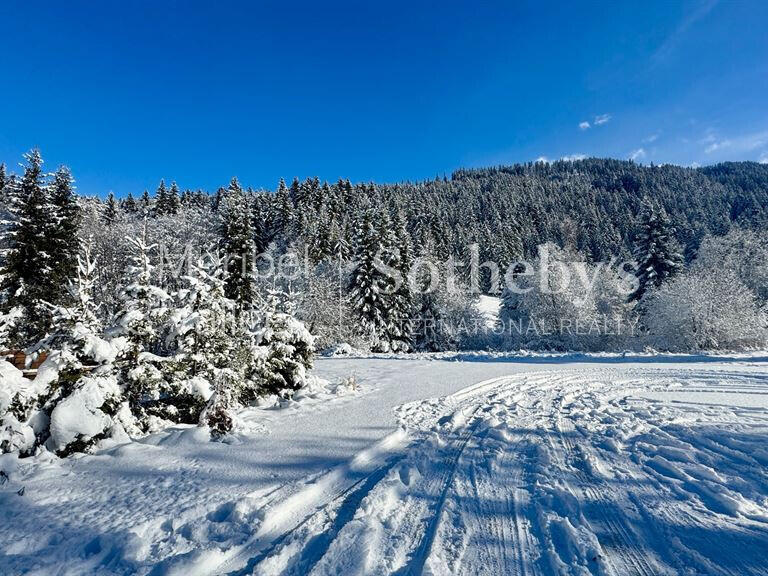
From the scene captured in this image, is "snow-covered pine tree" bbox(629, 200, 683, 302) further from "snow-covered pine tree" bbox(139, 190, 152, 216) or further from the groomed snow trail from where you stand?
"snow-covered pine tree" bbox(139, 190, 152, 216)

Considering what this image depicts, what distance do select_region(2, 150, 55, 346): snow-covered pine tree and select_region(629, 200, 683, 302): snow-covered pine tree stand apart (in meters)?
41.3

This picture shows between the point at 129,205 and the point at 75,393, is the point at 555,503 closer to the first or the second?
the point at 75,393

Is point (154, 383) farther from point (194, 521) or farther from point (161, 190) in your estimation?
point (161, 190)

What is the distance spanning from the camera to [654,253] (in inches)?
1281

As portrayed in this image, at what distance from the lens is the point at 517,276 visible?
3475 centimetres

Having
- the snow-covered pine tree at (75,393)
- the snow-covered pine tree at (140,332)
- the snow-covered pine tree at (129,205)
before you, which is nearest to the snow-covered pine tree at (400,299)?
the snow-covered pine tree at (140,332)

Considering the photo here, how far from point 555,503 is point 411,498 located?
4.73ft

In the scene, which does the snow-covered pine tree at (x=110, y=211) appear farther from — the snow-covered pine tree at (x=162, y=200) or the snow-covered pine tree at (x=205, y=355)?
the snow-covered pine tree at (x=205, y=355)

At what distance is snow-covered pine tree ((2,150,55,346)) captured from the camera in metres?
19.2

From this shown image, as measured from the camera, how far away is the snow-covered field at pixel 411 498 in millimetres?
2975

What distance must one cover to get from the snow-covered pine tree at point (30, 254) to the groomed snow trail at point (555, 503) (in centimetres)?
2174

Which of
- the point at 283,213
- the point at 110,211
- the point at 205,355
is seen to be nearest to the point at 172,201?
the point at 110,211

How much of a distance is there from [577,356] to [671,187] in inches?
6291

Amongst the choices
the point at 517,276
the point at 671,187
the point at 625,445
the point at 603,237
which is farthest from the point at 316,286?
the point at 671,187
